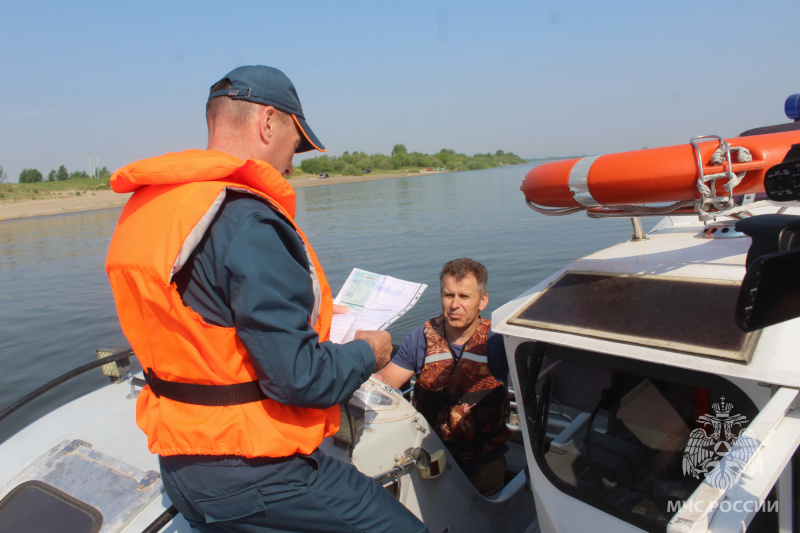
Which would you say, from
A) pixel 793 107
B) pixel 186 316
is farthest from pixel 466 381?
pixel 793 107

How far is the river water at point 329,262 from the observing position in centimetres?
825

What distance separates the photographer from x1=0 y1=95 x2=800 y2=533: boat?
3.56 ft

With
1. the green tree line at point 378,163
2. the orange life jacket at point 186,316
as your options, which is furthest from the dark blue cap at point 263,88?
the green tree line at point 378,163

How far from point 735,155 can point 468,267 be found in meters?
1.52

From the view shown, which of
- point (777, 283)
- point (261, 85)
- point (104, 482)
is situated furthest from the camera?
point (104, 482)

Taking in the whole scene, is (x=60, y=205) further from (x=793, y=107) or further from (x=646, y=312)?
(x=646, y=312)

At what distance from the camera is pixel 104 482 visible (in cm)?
209

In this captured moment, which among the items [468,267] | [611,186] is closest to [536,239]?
[468,267]

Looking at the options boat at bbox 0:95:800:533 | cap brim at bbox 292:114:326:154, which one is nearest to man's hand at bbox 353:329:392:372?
boat at bbox 0:95:800:533

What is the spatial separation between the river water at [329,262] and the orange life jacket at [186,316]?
561 cm

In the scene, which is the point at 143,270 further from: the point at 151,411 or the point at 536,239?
the point at 536,239

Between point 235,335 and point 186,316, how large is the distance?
127 millimetres

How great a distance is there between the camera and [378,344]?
1.67 metres

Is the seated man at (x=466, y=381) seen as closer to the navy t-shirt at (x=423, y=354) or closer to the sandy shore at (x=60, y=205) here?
the navy t-shirt at (x=423, y=354)
